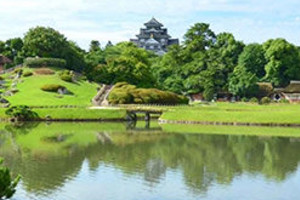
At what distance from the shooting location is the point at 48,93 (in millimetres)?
80375

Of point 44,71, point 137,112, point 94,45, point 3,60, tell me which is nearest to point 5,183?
point 137,112

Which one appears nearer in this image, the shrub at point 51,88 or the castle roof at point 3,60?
the shrub at point 51,88

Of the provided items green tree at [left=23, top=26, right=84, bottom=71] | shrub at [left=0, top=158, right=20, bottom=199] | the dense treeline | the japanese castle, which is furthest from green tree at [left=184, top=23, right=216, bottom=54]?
shrub at [left=0, top=158, right=20, bottom=199]

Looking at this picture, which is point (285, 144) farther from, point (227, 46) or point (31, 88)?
point (227, 46)

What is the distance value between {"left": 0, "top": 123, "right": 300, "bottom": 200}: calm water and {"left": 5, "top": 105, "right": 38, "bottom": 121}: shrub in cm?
1242

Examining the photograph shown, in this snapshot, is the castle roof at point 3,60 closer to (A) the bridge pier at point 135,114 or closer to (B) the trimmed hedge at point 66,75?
(B) the trimmed hedge at point 66,75

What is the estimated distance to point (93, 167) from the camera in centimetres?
3228

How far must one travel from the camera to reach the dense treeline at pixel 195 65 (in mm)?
92250

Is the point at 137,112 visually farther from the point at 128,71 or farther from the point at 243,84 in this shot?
the point at 243,84

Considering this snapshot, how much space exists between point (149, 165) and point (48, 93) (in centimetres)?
5007

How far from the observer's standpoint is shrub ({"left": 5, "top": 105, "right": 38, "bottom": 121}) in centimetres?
6594

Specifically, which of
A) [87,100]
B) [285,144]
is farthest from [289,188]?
[87,100]

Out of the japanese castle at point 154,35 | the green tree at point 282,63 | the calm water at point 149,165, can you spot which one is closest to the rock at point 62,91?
the calm water at point 149,165

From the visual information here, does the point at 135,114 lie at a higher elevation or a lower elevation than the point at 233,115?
lower
